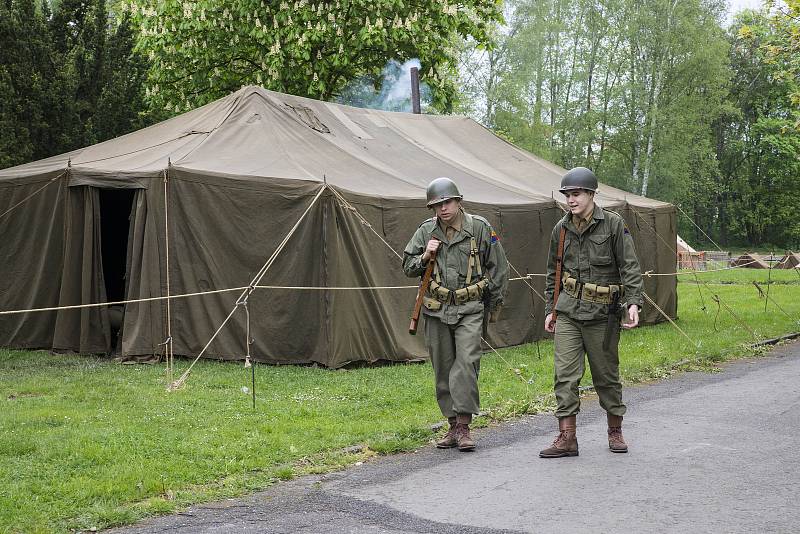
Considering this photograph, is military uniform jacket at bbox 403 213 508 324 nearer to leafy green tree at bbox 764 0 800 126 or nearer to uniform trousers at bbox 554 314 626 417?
uniform trousers at bbox 554 314 626 417

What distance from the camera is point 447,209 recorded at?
7.27m

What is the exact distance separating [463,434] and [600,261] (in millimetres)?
1601

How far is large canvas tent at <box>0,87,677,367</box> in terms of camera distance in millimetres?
11609

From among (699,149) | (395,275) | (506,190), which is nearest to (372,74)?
(506,190)

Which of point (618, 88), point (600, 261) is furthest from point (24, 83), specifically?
point (618, 88)

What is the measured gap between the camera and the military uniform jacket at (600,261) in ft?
22.7

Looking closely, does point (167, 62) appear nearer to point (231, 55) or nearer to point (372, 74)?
point (231, 55)

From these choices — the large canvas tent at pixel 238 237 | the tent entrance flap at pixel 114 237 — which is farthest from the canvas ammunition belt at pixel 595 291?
the tent entrance flap at pixel 114 237

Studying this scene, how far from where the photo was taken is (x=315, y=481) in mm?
6328

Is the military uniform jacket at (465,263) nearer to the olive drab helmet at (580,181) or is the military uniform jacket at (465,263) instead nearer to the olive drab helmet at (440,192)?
the olive drab helmet at (440,192)

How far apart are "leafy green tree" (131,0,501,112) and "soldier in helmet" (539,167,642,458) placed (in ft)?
41.5

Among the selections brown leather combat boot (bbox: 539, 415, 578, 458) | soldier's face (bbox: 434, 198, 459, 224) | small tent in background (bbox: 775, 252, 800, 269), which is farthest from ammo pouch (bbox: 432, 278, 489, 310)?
small tent in background (bbox: 775, 252, 800, 269)

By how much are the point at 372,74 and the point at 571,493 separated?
1659 centimetres

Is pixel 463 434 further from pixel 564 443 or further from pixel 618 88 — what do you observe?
pixel 618 88
